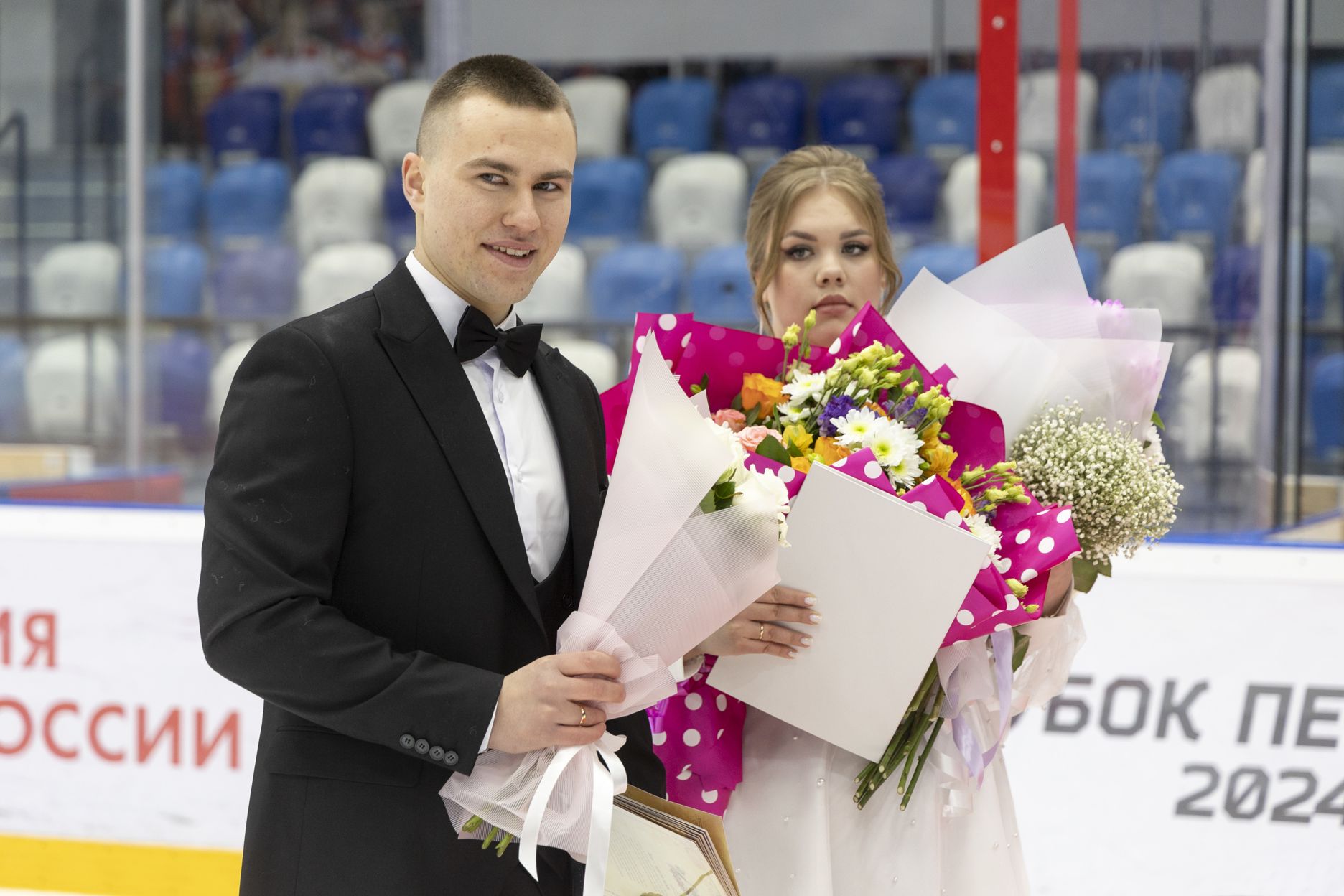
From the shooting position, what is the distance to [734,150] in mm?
6270

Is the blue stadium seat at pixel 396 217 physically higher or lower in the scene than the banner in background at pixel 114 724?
higher

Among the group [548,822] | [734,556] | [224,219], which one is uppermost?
[224,219]

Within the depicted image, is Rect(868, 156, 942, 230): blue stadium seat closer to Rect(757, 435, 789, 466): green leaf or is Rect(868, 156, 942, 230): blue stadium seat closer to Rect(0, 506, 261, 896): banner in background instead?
Rect(0, 506, 261, 896): banner in background

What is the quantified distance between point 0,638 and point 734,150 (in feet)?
13.6

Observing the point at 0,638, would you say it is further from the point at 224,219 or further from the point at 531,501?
the point at 224,219

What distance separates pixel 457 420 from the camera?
1325 millimetres

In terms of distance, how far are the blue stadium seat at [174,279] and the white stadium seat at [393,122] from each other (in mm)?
891

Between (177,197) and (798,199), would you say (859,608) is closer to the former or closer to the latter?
(798,199)

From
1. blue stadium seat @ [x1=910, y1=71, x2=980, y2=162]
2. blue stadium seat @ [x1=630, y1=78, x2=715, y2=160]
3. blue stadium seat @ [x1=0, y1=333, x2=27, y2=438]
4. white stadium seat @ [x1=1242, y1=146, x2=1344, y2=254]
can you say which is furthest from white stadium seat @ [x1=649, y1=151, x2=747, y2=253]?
blue stadium seat @ [x1=0, y1=333, x2=27, y2=438]

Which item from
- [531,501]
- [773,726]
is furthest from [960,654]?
[531,501]

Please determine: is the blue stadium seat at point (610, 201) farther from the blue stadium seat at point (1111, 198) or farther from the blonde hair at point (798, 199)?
the blonde hair at point (798, 199)

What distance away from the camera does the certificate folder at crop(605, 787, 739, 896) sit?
51.8 inches

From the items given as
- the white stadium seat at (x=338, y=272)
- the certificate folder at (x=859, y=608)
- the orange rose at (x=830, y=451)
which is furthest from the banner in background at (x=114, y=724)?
the white stadium seat at (x=338, y=272)

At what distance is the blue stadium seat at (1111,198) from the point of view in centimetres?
383
